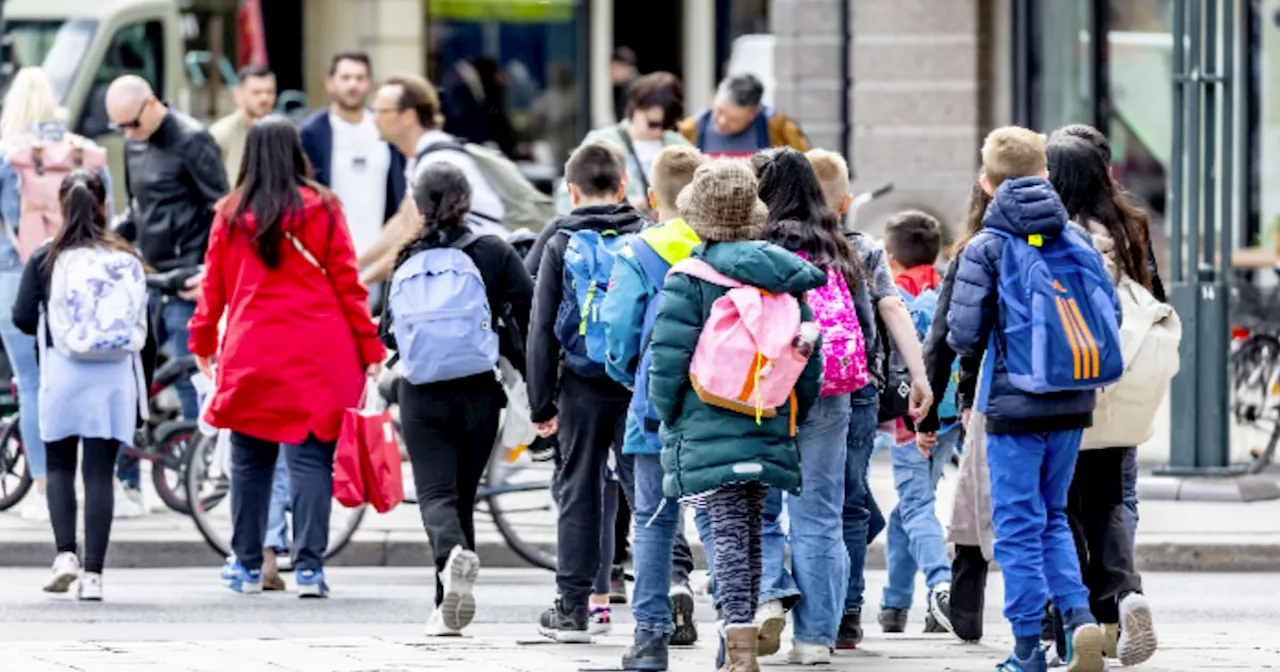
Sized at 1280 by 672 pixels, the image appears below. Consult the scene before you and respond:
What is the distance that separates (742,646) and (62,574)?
3.77 meters

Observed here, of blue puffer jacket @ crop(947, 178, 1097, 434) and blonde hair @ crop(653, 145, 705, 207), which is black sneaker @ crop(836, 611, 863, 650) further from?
blonde hair @ crop(653, 145, 705, 207)

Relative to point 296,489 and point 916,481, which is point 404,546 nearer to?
point 296,489

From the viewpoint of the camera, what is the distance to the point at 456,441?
34.5ft

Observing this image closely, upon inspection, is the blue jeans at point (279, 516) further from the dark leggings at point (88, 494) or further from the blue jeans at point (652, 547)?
the blue jeans at point (652, 547)

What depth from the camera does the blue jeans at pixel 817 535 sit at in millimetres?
9266

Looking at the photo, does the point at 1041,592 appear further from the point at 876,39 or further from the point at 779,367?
the point at 876,39

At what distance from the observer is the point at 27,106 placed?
45.6 feet

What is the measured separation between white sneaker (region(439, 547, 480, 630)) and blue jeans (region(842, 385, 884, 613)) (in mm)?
1286

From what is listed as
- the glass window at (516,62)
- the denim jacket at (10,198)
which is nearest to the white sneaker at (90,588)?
the denim jacket at (10,198)

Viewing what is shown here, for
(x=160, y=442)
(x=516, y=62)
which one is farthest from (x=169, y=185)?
(x=516, y=62)

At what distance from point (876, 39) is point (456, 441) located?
11.2m

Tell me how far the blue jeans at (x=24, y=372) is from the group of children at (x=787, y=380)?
3.99 m

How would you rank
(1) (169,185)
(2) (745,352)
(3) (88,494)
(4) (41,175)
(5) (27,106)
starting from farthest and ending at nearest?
(1) (169,185), (5) (27,106), (4) (41,175), (3) (88,494), (2) (745,352)

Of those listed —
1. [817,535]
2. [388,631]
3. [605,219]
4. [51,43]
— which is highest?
[51,43]
